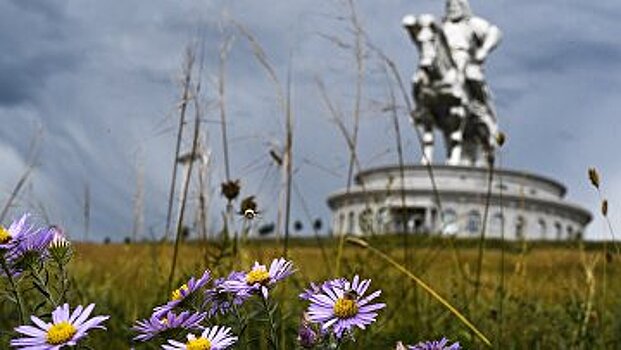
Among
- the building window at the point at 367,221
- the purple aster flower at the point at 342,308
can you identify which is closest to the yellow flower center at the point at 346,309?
the purple aster flower at the point at 342,308

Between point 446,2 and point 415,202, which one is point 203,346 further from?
point 446,2

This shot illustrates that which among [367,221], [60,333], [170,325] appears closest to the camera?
[60,333]

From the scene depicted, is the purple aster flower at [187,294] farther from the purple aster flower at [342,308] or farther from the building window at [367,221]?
the building window at [367,221]

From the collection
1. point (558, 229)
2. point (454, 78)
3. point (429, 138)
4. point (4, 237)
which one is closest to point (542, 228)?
point (558, 229)

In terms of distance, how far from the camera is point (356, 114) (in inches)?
132

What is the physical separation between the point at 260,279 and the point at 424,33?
32.8 meters

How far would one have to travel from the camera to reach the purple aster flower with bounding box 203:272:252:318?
40.6 inches

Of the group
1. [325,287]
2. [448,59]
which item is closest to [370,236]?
[325,287]

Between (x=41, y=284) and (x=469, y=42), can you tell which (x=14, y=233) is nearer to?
(x=41, y=284)

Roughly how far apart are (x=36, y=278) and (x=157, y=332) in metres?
0.16

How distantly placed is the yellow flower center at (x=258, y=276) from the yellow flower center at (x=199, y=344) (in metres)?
0.15

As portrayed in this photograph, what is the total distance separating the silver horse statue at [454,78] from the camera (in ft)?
111

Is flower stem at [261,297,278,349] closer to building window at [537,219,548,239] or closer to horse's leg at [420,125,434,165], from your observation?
horse's leg at [420,125,434,165]

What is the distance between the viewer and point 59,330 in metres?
0.83
